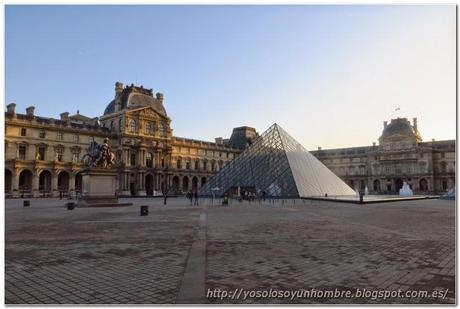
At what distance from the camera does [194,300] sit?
4430 millimetres

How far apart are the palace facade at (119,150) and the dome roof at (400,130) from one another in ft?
128

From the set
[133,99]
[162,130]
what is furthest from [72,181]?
[162,130]

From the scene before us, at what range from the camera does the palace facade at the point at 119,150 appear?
48500 mm

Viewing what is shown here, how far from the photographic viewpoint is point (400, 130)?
85.6 metres

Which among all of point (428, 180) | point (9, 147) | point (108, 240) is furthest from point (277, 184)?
point (428, 180)

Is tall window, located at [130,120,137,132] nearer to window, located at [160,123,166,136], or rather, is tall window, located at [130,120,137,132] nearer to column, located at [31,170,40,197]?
window, located at [160,123,166,136]

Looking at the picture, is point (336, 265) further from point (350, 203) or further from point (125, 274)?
point (350, 203)

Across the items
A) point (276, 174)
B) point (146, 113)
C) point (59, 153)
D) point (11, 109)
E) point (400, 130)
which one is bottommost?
point (276, 174)

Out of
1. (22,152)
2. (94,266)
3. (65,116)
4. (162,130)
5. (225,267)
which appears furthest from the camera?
(162,130)

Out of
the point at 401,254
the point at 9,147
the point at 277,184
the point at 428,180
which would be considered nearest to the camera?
the point at 401,254

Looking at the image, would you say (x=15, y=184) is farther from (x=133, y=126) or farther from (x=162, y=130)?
(x=162, y=130)

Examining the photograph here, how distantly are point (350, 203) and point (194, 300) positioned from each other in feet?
83.8

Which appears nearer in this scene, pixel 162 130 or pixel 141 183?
pixel 141 183

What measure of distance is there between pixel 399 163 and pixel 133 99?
5843 centimetres
